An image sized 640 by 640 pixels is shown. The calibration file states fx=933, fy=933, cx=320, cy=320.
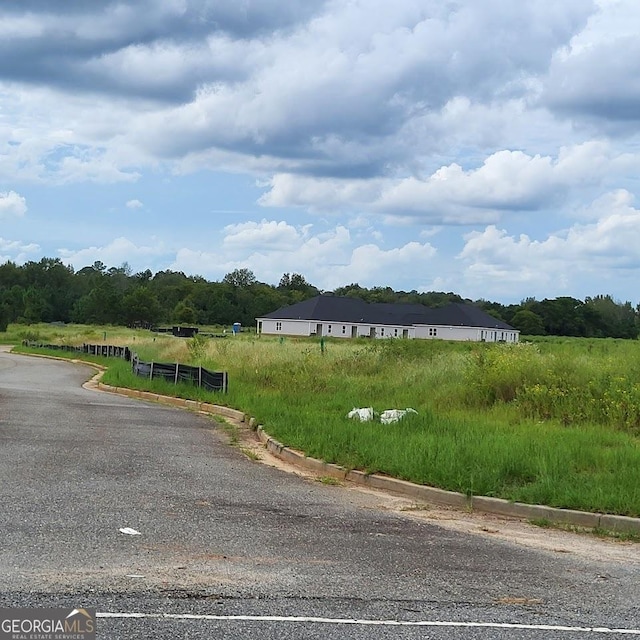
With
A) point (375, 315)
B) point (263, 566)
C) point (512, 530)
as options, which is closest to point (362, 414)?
point (512, 530)

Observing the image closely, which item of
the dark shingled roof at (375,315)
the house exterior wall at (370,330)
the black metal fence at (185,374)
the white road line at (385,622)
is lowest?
the white road line at (385,622)

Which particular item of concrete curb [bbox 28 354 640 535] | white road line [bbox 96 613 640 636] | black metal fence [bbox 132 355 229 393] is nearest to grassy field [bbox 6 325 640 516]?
concrete curb [bbox 28 354 640 535]

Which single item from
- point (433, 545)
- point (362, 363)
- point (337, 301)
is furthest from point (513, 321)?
point (433, 545)

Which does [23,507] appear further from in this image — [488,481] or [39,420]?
[39,420]

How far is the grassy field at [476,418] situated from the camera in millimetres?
11406

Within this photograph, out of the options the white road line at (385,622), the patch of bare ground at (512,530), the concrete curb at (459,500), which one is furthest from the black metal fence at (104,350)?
the white road line at (385,622)

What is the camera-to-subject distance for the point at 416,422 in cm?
1544

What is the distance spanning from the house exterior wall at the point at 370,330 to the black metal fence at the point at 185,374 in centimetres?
6276

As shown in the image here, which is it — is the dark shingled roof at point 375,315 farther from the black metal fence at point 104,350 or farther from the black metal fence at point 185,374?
the black metal fence at point 185,374

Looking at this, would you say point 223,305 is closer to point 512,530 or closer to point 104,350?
point 104,350

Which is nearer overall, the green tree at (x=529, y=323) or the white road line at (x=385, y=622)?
the white road line at (x=385, y=622)

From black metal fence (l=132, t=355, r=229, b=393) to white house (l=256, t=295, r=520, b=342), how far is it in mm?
63018

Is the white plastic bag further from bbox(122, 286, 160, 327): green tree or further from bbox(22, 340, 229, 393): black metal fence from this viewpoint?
bbox(122, 286, 160, 327): green tree

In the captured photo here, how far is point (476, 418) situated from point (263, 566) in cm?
975
